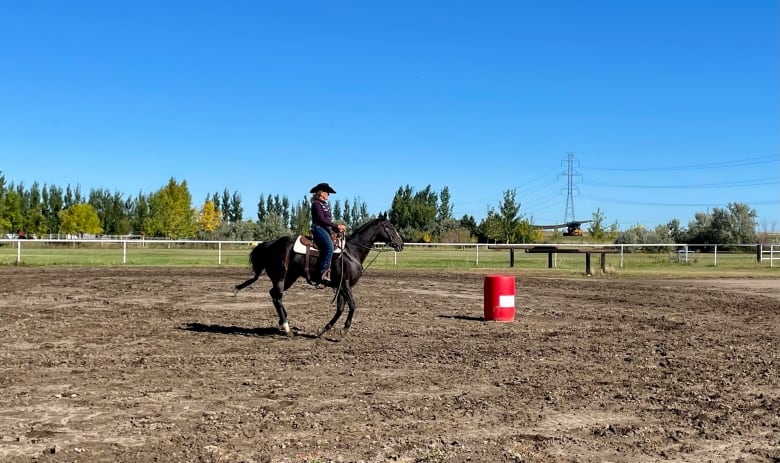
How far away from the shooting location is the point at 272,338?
11461 millimetres

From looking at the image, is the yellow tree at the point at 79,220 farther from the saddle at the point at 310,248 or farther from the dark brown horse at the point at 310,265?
the saddle at the point at 310,248

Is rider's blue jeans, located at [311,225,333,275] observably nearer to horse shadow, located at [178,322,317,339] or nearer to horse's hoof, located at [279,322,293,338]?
horse's hoof, located at [279,322,293,338]

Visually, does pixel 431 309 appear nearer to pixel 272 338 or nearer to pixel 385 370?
pixel 272 338

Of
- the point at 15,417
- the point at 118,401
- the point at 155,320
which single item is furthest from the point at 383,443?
the point at 155,320

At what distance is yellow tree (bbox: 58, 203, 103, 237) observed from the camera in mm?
92250

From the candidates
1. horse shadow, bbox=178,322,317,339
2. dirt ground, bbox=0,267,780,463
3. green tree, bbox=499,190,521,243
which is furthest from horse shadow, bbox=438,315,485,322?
green tree, bbox=499,190,521,243

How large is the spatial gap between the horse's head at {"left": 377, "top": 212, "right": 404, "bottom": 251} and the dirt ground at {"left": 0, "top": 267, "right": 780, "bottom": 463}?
5.32ft

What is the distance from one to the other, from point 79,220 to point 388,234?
298 feet

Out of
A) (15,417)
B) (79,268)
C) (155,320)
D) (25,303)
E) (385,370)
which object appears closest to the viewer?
(15,417)

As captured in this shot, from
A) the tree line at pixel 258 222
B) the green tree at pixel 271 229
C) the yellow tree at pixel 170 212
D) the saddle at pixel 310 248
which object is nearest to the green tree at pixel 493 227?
the tree line at pixel 258 222

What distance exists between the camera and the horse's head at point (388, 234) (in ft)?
40.5

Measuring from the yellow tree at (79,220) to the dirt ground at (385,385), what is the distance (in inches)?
3295

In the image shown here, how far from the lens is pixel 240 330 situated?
40.7 ft

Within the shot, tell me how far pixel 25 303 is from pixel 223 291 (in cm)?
550
